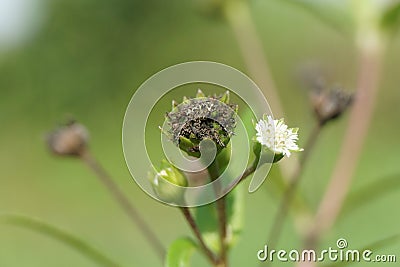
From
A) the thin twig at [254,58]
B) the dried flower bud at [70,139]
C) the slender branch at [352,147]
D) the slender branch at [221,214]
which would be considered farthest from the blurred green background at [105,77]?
the slender branch at [221,214]

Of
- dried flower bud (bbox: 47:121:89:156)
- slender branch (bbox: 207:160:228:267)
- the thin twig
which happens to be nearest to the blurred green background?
the thin twig

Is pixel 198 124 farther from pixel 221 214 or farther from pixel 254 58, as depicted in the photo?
pixel 254 58

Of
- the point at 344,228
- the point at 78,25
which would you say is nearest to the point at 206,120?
the point at 344,228

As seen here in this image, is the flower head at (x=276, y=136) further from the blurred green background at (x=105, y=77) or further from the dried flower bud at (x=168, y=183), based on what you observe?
the blurred green background at (x=105, y=77)

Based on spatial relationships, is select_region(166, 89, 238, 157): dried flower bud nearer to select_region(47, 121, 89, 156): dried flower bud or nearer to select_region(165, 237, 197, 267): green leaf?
select_region(165, 237, 197, 267): green leaf

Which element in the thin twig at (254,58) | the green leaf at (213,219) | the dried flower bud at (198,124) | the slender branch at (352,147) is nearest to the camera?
the dried flower bud at (198,124)

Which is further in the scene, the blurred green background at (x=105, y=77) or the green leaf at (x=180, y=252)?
the blurred green background at (x=105, y=77)

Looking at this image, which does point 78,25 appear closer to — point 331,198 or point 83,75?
point 83,75
